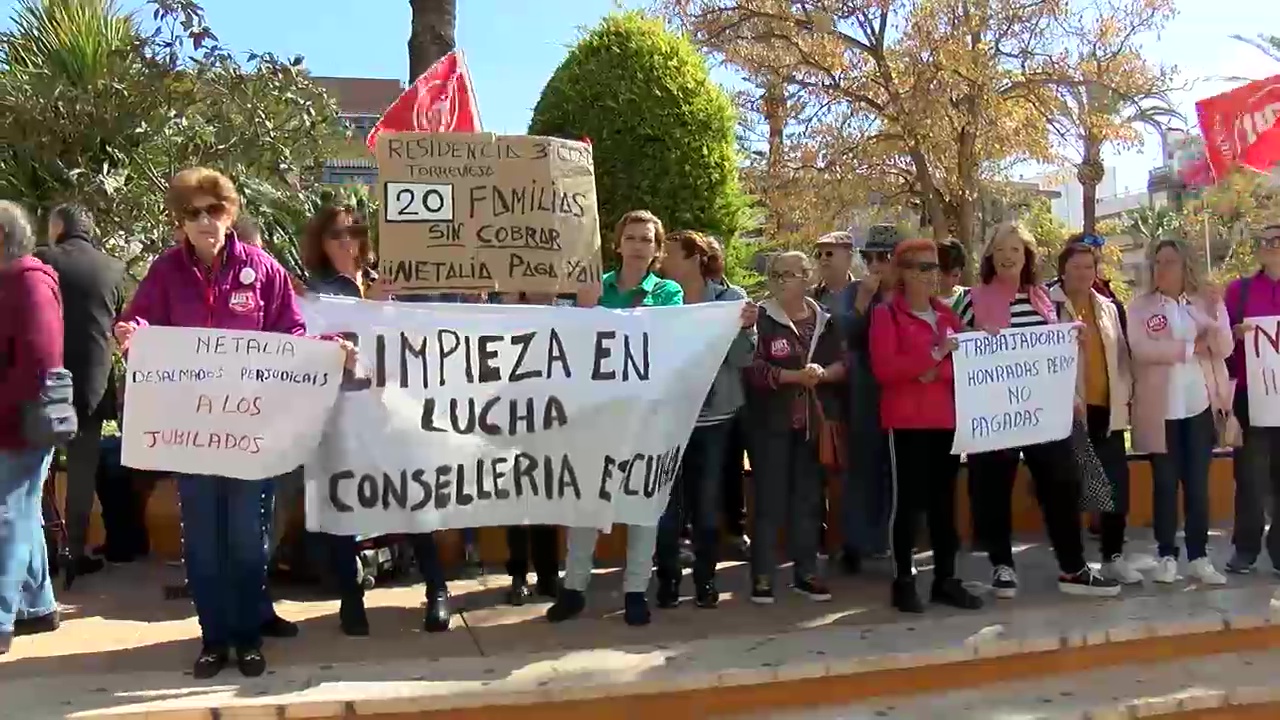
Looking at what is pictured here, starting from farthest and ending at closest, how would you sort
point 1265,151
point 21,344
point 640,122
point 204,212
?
point 640,122
point 1265,151
point 21,344
point 204,212

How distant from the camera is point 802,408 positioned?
510 cm

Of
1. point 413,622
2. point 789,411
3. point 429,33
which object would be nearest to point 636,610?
point 413,622

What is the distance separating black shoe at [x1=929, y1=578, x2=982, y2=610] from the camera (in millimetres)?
4969

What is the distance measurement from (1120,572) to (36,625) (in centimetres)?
500

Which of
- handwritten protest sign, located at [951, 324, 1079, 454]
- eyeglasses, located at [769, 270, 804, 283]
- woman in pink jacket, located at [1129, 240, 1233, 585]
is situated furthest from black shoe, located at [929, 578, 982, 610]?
eyeglasses, located at [769, 270, 804, 283]

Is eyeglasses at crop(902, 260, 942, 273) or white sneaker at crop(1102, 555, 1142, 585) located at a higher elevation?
eyeglasses at crop(902, 260, 942, 273)

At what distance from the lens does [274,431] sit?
412 centimetres

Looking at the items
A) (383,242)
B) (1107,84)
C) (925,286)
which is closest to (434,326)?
(383,242)

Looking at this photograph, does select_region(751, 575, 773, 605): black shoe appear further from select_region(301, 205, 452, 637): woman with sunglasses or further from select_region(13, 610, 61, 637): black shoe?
select_region(13, 610, 61, 637): black shoe

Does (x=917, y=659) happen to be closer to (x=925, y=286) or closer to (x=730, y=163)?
(x=925, y=286)

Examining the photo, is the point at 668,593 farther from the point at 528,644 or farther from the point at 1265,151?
the point at 1265,151

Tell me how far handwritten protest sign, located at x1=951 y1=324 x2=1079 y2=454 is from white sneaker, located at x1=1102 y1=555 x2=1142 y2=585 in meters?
0.88

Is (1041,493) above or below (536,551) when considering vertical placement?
above

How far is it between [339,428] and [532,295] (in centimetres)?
119
